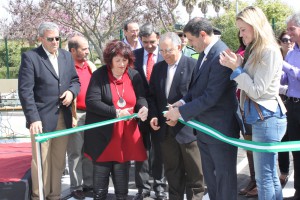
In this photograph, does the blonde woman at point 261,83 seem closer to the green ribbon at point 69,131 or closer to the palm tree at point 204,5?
the green ribbon at point 69,131

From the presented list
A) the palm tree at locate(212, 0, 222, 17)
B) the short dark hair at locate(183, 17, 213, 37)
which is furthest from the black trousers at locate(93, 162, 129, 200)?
the palm tree at locate(212, 0, 222, 17)

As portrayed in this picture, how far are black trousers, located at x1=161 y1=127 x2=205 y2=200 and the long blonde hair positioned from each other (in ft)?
4.51

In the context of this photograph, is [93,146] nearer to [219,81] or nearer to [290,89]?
[219,81]

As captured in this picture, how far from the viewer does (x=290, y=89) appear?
4.14 m

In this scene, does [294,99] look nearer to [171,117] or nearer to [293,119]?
[293,119]

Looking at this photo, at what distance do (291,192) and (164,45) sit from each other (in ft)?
8.03

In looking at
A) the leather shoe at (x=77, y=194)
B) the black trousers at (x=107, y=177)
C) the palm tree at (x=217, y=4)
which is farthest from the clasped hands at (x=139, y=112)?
the palm tree at (x=217, y=4)

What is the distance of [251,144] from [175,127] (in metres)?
1.02

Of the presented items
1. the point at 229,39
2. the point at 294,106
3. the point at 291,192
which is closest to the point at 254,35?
the point at 294,106

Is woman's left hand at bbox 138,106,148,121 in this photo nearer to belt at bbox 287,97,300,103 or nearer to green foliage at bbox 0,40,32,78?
belt at bbox 287,97,300,103

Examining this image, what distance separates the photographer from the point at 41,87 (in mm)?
4258

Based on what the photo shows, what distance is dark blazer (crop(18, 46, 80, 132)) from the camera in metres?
4.12

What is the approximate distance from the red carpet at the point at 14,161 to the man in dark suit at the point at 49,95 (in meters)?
0.51

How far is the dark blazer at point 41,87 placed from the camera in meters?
4.12
